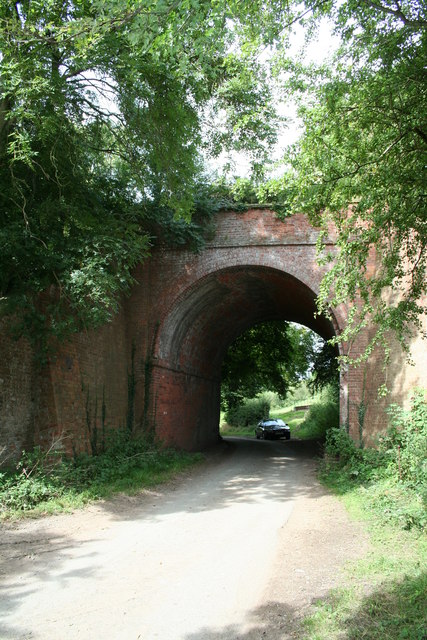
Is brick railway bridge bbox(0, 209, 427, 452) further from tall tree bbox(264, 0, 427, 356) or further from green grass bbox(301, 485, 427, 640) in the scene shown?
green grass bbox(301, 485, 427, 640)

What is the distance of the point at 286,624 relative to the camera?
4266mm

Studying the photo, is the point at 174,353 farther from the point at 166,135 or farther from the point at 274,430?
the point at 274,430

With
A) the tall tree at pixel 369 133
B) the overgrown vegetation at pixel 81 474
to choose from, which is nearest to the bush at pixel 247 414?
the overgrown vegetation at pixel 81 474

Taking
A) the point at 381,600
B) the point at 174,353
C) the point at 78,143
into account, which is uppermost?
the point at 78,143

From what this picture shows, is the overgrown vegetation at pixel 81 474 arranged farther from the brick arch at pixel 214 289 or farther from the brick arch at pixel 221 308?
the brick arch at pixel 221 308

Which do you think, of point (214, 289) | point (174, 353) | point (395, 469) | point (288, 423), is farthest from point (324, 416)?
point (288, 423)

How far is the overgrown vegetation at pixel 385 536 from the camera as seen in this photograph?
13.5 ft

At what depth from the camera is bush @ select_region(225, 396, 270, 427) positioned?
4022cm

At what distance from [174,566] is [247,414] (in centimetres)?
3504

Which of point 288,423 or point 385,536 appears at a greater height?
point 385,536

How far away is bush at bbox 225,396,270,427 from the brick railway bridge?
21505mm

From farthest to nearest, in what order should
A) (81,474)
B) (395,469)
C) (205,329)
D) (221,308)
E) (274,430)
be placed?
(274,430) → (205,329) → (221,308) → (81,474) → (395,469)

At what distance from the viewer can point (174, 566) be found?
Answer: 18.8ft

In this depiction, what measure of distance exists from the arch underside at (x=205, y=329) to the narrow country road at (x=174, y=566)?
5760 millimetres
